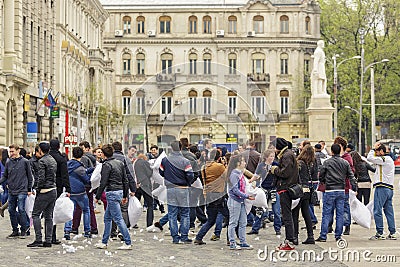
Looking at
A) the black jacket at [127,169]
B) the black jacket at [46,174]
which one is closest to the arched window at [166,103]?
the black jacket at [127,169]

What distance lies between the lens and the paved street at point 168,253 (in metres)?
14.2

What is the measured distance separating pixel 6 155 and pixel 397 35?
174 ft

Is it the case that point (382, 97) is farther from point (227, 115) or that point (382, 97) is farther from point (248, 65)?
point (227, 115)

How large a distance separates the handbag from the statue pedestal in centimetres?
2780

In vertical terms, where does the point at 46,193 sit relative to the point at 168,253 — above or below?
above

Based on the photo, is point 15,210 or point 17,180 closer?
point 17,180

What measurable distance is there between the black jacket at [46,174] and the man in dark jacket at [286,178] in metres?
4.11

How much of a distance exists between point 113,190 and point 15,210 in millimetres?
3302

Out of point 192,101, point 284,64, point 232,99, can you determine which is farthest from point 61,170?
point 284,64

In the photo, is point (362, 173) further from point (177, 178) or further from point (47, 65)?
point (47, 65)

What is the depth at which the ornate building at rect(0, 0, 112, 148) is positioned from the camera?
138ft

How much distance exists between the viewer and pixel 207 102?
18875 millimetres

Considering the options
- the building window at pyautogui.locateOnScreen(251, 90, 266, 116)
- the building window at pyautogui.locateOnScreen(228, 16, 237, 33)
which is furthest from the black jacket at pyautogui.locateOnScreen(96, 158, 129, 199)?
the building window at pyautogui.locateOnScreen(228, 16, 237, 33)

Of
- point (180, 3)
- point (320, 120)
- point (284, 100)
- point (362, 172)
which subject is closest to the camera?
point (362, 172)
